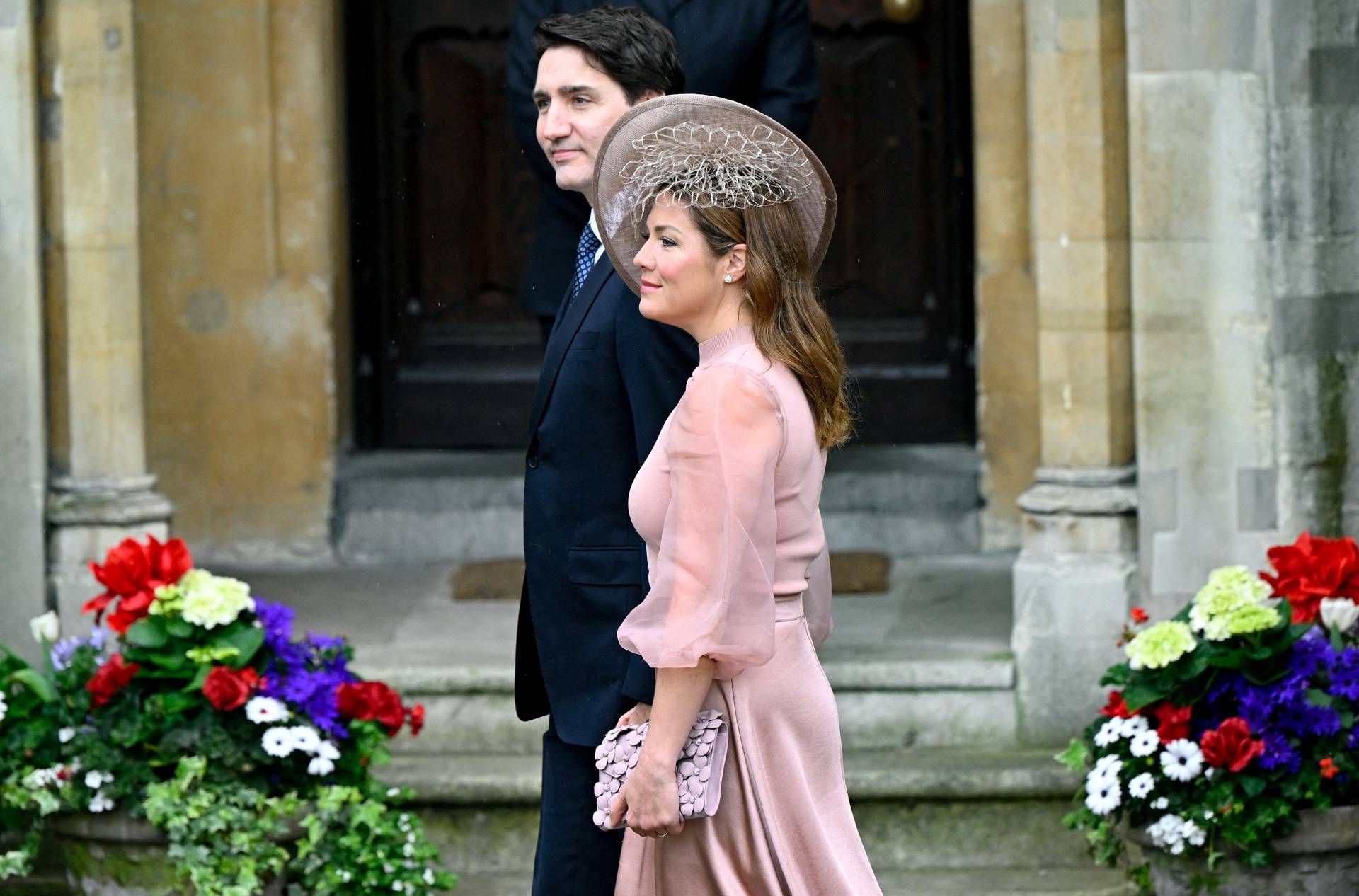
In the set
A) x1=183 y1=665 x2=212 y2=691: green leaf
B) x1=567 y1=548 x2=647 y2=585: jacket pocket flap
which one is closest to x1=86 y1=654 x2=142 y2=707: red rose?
x1=183 y1=665 x2=212 y2=691: green leaf

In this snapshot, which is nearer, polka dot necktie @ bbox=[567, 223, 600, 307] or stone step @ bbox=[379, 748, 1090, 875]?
polka dot necktie @ bbox=[567, 223, 600, 307]

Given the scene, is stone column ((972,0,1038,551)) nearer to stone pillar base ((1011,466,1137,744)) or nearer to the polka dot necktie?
stone pillar base ((1011,466,1137,744))

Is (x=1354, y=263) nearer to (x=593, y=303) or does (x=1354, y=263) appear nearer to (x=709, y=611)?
(x=593, y=303)

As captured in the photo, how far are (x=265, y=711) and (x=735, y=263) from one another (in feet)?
5.83

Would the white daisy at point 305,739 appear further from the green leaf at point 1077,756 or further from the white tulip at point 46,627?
the green leaf at point 1077,756

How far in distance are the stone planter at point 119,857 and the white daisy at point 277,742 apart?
0.28 meters

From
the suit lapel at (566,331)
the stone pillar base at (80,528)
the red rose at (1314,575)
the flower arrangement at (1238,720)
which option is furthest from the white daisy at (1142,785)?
the stone pillar base at (80,528)

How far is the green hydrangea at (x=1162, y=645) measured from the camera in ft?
13.6

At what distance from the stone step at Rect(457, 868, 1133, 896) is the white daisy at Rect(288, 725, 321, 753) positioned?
69 cm

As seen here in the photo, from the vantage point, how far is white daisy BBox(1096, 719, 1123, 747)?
420cm

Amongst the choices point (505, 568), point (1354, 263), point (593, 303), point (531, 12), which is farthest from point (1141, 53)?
point (505, 568)

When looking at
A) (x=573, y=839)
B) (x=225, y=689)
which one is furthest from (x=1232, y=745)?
(x=225, y=689)

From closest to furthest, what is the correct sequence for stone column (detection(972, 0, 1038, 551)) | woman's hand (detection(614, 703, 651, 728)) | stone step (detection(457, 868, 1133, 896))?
1. woman's hand (detection(614, 703, 651, 728))
2. stone step (detection(457, 868, 1133, 896))
3. stone column (detection(972, 0, 1038, 551))

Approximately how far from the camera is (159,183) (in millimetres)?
6438
